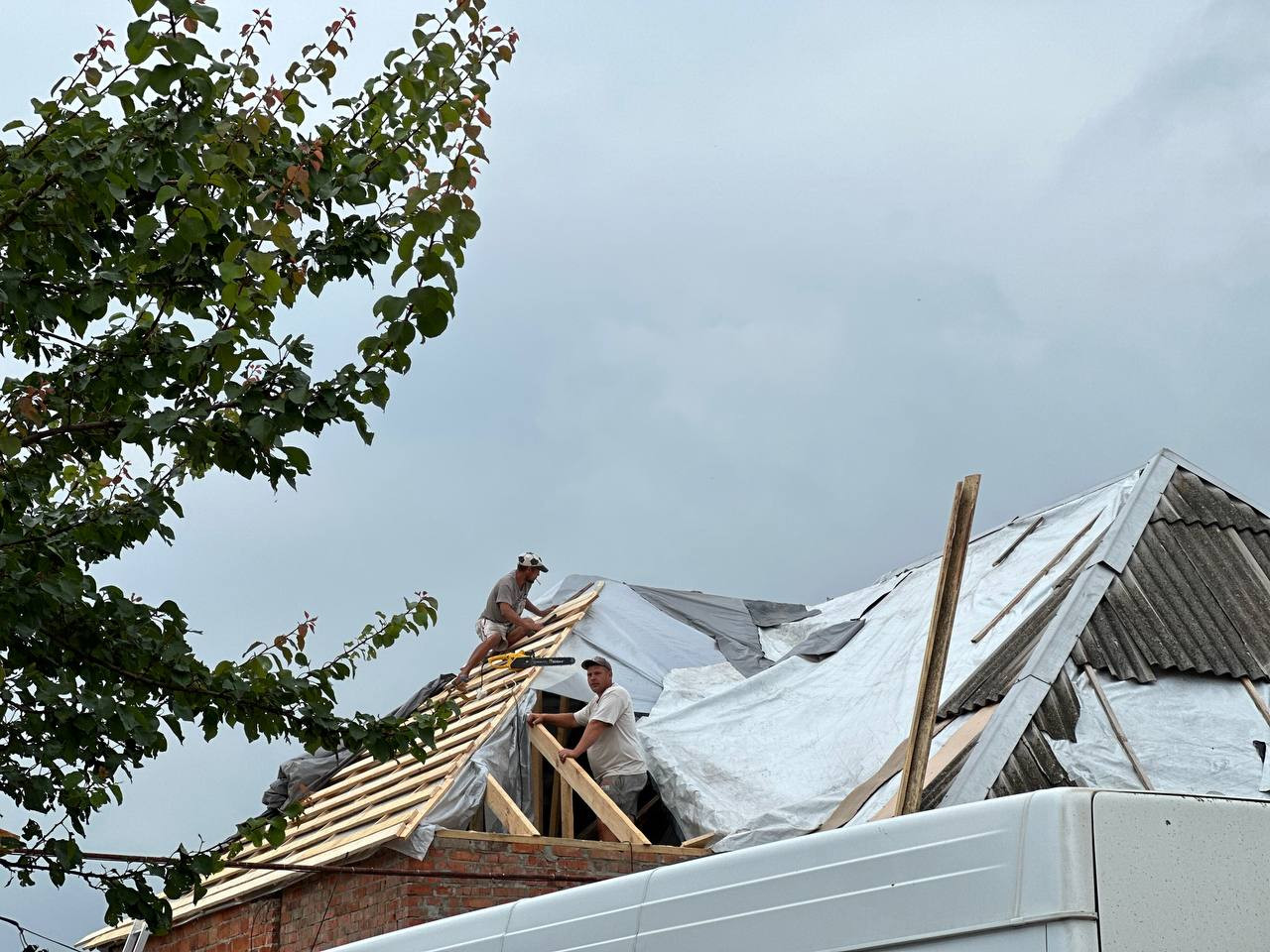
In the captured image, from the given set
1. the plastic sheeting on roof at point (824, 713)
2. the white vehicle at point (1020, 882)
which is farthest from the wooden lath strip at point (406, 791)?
the white vehicle at point (1020, 882)

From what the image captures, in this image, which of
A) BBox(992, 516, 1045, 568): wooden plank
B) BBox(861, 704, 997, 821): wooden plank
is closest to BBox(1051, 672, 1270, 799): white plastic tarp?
BBox(861, 704, 997, 821): wooden plank

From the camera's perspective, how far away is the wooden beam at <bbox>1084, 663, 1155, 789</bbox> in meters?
8.05

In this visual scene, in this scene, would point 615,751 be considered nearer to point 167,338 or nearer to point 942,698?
point 942,698

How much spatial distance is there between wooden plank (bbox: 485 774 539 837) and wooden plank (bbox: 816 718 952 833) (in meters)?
1.96

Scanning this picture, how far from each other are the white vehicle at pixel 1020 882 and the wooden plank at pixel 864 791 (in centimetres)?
468

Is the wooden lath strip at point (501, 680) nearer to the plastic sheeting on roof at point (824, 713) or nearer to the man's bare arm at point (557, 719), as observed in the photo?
the man's bare arm at point (557, 719)

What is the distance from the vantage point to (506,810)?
380 inches

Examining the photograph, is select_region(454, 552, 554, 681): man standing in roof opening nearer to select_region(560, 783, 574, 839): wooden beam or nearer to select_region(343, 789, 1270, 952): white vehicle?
select_region(560, 783, 574, 839): wooden beam

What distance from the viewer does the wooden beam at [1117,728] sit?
805 centimetres

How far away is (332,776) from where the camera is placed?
39.3 feet

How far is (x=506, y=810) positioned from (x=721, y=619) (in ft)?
15.3

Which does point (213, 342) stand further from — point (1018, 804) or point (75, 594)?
point (1018, 804)

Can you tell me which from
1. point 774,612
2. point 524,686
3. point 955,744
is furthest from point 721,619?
point 955,744

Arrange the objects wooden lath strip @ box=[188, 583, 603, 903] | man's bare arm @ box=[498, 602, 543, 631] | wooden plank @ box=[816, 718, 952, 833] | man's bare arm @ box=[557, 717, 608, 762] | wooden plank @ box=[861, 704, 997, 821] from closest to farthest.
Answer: wooden plank @ box=[861, 704, 997, 821]
wooden plank @ box=[816, 718, 952, 833]
wooden lath strip @ box=[188, 583, 603, 903]
man's bare arm @ box=[557, 717, 608, 762]
man's bare arm @ box=[498, 602, 543, 631]
